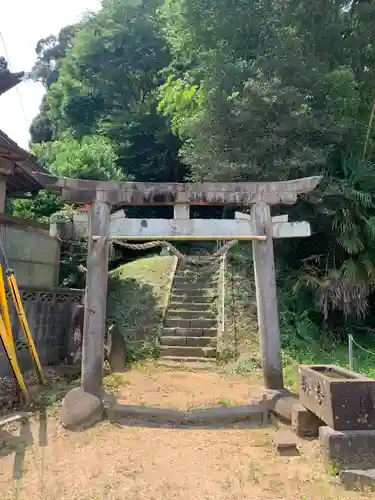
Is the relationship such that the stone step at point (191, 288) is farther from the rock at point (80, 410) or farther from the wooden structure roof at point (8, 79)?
the wooden structure roof at point (8, 79)

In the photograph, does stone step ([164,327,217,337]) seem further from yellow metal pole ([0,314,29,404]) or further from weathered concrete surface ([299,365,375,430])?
weathered concrete surface ([299,365,375,430])

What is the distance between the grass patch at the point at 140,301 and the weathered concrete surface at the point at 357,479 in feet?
21.2

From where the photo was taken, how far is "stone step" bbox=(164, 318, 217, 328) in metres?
Result: 11.7

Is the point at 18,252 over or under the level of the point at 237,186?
under

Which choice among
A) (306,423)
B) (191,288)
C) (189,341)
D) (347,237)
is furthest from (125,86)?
(306,423)

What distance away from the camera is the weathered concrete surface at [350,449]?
185 inches

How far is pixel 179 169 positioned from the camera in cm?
2203

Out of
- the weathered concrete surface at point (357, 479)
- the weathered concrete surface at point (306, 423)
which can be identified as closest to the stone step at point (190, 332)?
the weathered concrete surface at point (306, 423)

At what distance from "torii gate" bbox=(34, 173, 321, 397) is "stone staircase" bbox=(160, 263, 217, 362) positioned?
3.58 meters

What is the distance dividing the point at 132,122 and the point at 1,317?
1646 cm

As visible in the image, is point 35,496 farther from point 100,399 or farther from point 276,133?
point 276,133

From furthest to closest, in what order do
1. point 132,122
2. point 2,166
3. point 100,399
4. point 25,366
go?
point 132,122 → point 2,166 → point 25,366 → point 100,399

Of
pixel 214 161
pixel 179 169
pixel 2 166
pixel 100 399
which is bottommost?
pixel 100 399

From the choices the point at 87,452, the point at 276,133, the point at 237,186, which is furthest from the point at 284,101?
the point at 87,452
